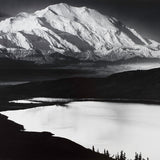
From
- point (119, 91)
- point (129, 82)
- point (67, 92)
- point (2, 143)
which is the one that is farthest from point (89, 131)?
point (129, 82)

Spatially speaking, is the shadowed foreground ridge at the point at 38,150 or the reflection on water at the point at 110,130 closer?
the shadowed foreground ridge at the point at 38,150

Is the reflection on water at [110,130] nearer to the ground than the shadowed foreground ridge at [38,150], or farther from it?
nearer to the ground

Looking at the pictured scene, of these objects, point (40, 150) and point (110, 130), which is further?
point (110, 130)

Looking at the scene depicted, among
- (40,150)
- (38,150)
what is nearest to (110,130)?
(40,150)

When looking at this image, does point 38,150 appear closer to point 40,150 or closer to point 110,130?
point 40,150

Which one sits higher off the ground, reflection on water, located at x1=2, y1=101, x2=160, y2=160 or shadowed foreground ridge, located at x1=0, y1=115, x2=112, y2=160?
shadowed foreground ridge, located at x1=0, y1=115, x2=112, y2=160

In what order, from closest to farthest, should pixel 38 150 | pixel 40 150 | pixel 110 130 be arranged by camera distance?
pixel 38 150
pixel 40 150
pixel 110 130

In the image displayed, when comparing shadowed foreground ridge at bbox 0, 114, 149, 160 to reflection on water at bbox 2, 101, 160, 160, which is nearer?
shadowed foreground ridge at bbox 0, 114, 149, 160

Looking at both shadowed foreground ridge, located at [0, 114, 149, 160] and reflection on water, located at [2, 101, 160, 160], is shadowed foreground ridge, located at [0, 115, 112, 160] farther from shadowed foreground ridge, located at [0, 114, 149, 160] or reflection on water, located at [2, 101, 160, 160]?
reflection on water, located at [2, 101, 160, 160]

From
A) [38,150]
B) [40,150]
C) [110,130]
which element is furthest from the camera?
[110,130]

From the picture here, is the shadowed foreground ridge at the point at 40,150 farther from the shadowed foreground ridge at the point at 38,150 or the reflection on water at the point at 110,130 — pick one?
the reflection on water at the point at 110,130

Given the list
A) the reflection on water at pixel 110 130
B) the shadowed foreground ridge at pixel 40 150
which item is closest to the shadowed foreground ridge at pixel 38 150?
the shadowed foreground ridge at pixel 40 150

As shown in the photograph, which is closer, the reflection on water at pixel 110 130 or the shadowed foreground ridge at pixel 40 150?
the shadowed foreground ridge at pixel 40 150

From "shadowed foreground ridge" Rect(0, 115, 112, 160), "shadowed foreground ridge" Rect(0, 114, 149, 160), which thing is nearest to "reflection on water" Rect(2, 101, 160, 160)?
"shadowed foreground ridge" Rect(0, 114, 149, 160)
